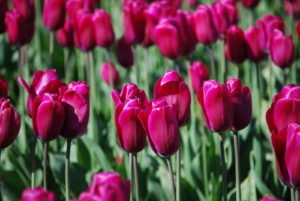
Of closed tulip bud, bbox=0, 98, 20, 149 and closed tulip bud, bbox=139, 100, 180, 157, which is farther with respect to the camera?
closed tulip bud, bbox=0, 98, 20, 149

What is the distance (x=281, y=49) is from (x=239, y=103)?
0.74 metres

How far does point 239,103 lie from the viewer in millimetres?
1316

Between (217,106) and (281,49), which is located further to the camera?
(281,49)

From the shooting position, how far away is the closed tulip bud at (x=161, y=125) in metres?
1.18

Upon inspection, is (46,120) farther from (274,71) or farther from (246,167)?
(274,71)

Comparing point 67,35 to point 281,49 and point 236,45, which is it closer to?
point 236,45

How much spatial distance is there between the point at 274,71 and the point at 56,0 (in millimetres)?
1276

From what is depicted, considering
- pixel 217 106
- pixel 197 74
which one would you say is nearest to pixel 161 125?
pixel 217 106

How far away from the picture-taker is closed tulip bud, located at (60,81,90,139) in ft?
4.30

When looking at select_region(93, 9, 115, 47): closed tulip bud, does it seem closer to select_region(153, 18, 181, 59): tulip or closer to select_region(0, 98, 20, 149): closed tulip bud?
select_region(153, 18, 181, 59): tulip

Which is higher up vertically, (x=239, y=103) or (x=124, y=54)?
(x=124, y=54)

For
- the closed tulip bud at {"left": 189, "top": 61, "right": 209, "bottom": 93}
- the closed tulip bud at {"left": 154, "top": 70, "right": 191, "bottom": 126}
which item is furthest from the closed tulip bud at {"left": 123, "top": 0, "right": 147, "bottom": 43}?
the closed tulip bud at {"left": 154, "top": 70, "right": 191, "bottom": 126}

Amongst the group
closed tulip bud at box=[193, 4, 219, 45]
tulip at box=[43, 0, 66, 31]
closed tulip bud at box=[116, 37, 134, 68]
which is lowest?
closed tulip bud at box=[116, 37, 134, 68]

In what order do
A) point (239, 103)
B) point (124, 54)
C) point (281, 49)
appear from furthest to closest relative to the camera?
point (124, 54), point (281, 49), point (239, 103)
